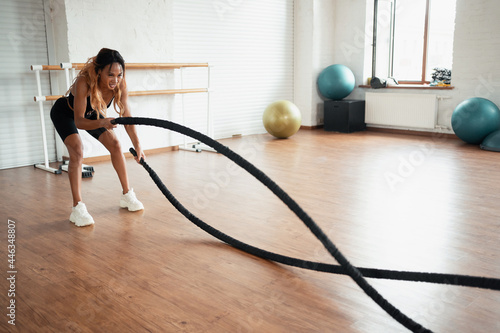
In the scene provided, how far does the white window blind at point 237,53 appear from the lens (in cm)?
626

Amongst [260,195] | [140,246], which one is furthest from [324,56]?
[140,246]

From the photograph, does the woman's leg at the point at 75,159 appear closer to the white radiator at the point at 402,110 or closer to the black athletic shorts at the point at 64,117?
the black athletic shorts at the point at 64,117

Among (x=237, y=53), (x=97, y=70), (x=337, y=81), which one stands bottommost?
(x=337, y=81)

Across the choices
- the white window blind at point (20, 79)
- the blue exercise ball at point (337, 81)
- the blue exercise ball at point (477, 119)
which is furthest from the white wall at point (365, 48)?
the white window blind at point (20, 79)

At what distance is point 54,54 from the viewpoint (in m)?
5.06

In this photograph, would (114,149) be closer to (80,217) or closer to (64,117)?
(64,117)

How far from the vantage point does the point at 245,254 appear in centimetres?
244

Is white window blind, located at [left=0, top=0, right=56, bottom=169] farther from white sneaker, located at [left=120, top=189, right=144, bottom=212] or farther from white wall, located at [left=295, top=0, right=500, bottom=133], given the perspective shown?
white wall, located at [left=295, top=0, right=500, bottom=133]

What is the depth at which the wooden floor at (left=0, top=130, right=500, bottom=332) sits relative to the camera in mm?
1767

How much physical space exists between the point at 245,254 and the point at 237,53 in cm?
498

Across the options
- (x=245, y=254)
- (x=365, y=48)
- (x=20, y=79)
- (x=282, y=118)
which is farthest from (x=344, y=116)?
(x=245, y=254)

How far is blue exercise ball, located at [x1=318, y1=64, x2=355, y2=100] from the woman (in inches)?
189

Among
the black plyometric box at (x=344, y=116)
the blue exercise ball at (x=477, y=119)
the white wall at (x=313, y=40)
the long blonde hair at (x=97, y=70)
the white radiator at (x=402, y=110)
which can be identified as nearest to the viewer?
the long blonde hair at (x=97, y=70)

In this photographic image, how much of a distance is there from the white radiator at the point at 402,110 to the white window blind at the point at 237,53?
1.43m
